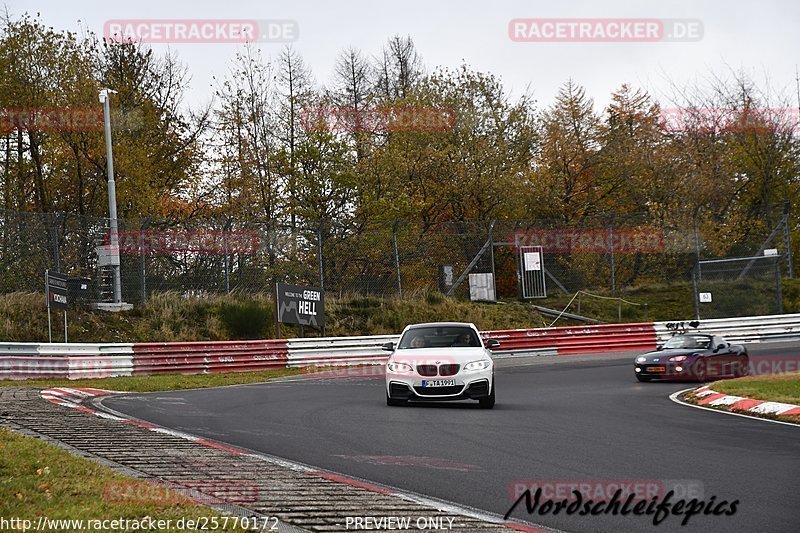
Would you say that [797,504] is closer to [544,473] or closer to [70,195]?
[544,473]

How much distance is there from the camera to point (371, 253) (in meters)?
31.7

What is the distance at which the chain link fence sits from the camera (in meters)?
26.9

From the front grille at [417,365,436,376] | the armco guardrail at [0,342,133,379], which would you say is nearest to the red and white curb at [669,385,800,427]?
the front grille at [417,365,436,376]

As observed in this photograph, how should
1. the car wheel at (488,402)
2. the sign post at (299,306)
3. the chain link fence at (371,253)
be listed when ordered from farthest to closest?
1. the sign post at (299,306)
2. the chain link fence at (371,253)
3. the car wheel at (488,402)

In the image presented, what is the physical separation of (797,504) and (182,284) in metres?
23.7

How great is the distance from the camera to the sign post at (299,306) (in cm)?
2830

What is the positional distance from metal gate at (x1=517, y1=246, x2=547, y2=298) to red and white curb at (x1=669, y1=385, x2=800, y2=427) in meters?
18.2

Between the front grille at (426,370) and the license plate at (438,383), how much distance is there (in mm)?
111

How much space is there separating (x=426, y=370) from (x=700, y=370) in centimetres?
812

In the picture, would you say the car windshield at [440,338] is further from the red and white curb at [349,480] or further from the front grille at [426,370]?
the red and white curb at [349,480]

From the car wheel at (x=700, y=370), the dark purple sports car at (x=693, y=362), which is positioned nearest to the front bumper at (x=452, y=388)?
the dark purple sports car at (x=693, y=362)

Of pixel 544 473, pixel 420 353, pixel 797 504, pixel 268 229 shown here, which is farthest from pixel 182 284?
pixel 797 504

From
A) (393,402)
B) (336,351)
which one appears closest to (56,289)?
(336,351)

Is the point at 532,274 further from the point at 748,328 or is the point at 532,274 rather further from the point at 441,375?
the point at 441,375
